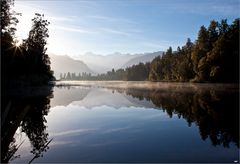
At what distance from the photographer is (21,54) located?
6831cm

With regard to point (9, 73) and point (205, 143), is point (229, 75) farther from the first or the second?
point (205, 143)

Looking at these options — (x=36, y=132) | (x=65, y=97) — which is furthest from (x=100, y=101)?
(x=36, y=132)

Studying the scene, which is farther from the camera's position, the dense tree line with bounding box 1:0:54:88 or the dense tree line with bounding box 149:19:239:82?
the dense tree line with bounding box 149:19:239:82

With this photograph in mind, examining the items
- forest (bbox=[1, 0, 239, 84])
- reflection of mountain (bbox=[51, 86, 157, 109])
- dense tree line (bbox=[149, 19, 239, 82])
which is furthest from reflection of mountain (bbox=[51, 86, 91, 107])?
dense tree line (bbox=[149, 19, 239, 82])

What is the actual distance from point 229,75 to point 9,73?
5812 cm

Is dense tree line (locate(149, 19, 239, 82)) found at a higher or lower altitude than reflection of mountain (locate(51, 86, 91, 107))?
higher

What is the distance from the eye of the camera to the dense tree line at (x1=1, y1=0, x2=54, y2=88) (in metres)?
51.6

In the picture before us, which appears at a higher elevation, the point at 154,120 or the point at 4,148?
the point at 4,148

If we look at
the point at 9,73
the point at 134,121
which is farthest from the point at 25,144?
the point at 9,73

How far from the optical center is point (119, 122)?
1988 cm

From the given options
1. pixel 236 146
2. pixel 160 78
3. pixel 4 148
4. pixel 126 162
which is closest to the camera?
pixel 4 148

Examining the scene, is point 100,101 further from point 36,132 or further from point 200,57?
point 200,57

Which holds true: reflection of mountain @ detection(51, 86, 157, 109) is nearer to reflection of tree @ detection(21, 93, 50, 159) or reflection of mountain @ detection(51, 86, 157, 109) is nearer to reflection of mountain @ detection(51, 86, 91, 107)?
reflection of mountain @ detection(51, 86, 91, 107)

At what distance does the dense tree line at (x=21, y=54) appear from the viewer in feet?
169
